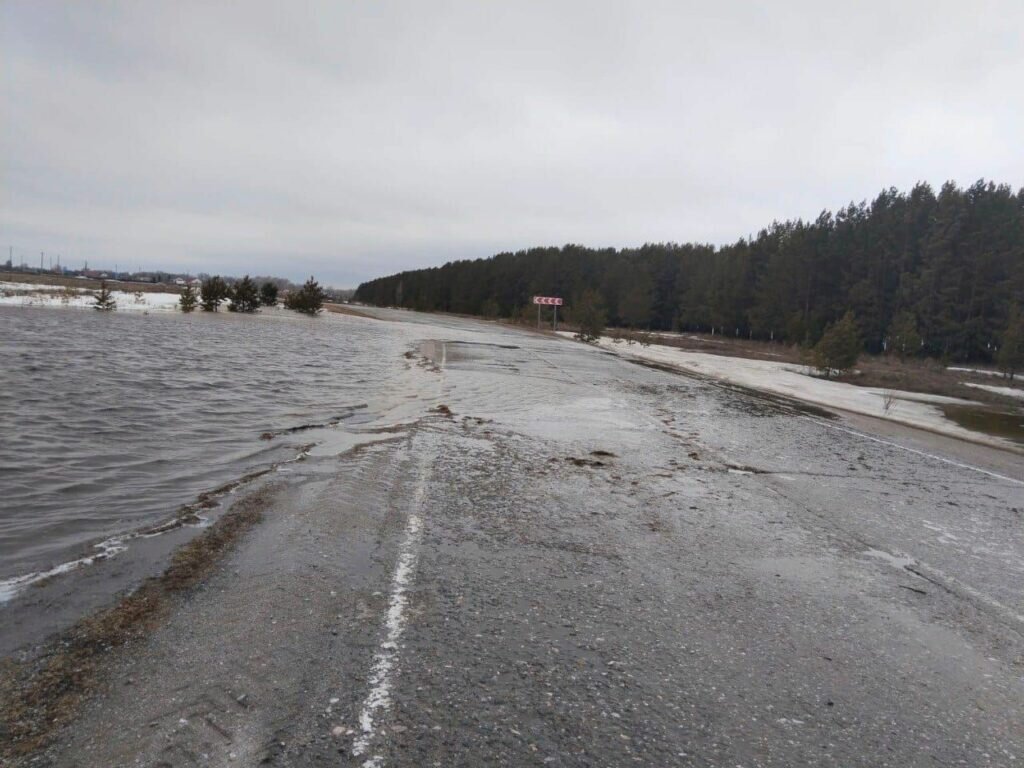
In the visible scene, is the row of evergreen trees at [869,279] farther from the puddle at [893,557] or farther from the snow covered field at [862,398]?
the puddle at [893,557]

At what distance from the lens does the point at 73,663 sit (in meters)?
2.79

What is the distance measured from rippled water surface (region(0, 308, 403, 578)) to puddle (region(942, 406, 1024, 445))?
43.6ft

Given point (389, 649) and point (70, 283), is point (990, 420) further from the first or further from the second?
point (70, 283)

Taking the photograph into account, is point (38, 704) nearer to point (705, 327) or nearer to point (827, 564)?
point (827, 564)

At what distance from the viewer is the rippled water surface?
16.6 ft

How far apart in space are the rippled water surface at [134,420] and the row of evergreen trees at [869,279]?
28.2 meters

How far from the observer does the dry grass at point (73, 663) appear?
2.34 metres

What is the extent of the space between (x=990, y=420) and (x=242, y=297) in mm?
50529

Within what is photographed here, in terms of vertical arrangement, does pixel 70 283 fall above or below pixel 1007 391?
above

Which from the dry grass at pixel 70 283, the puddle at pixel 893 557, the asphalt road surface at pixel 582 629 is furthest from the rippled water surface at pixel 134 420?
the dry grass at pixel 70 283

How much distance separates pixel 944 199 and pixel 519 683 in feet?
212

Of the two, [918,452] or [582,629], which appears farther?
[918,452]

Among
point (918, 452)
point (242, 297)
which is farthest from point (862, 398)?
point (242, 297)

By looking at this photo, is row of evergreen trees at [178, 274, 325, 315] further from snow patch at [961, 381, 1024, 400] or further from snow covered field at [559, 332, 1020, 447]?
snow patch at [961, 381, 1024, 400]
